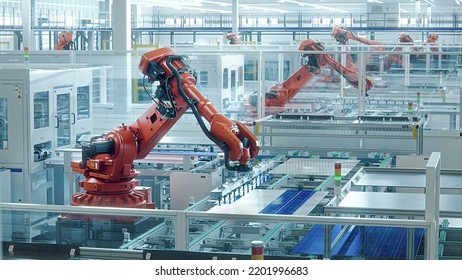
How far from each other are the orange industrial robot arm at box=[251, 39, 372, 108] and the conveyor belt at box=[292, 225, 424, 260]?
16.5ft

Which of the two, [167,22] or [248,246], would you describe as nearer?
[248,246]

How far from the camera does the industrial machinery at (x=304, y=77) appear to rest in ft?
27.9

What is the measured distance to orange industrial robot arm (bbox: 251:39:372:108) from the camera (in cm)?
852

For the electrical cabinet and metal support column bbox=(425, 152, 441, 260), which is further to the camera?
the electrical cabinet

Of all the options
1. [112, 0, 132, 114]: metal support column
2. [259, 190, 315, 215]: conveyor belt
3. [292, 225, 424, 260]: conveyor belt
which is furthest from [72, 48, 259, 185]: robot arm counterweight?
[112, 0, 132, 114]: metal support column

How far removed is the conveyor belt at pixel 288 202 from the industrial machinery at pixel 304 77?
3.83 metres

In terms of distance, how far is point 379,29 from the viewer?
17688 mm

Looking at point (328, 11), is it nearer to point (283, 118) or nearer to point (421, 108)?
point (421, 108)

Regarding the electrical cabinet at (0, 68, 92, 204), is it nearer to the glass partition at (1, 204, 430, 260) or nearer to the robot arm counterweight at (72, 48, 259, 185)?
the robot arm counterweight at (72, 48, 259, 185)

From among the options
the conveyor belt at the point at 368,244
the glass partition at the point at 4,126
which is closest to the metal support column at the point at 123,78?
the glass partition at the point at 4,126

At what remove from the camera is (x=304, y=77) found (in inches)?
339

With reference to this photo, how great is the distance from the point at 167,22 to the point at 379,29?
8.16m

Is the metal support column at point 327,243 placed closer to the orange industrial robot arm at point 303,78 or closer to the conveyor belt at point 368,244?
the conveyor belt at point 368,244
